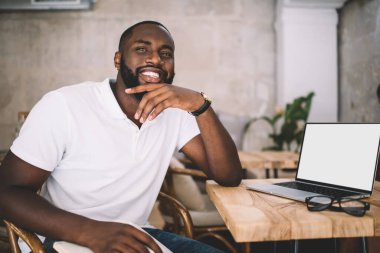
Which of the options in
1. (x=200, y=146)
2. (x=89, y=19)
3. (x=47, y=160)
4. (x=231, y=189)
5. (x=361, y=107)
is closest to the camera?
(x=47, y=160)

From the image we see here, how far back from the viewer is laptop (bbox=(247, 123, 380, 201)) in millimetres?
1205

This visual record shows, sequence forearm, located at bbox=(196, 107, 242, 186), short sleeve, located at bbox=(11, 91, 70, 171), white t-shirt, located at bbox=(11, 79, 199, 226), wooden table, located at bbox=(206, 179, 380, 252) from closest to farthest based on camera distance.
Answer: wooden table, located at bbox=(206, 179, 380, 252) → short sleeve, located at bbox=(11, 91, 70, 171) → white t-shirt, located at bbox=(11, 79, 199, 226) → forearm, located at bbox=(196, 107, 242, 186)

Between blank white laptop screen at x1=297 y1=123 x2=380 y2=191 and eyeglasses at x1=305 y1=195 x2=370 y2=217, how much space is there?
0.47 ft

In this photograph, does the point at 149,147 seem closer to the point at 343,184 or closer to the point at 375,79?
the point at 343,184

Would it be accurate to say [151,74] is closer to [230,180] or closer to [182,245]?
[230,180]

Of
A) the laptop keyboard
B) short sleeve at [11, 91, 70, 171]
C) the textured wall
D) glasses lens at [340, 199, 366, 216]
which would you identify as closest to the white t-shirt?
short sleeve at [11, 91, 70, 171]

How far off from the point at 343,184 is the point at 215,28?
12.1ft

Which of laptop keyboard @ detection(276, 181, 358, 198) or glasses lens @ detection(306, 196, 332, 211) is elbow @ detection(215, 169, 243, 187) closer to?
laptop keyboard @ detection(276, 181, 358, 198)

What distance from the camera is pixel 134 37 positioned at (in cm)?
159

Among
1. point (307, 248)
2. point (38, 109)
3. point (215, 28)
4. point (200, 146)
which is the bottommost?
point (307, 248)

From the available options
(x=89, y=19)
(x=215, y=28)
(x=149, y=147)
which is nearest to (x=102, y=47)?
(x=89, y=19)

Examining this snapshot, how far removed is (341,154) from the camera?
131 centimetres

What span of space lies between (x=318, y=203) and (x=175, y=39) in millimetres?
3857

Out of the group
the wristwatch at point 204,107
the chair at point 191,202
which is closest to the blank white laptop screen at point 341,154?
the wristwatch at point 204,107
